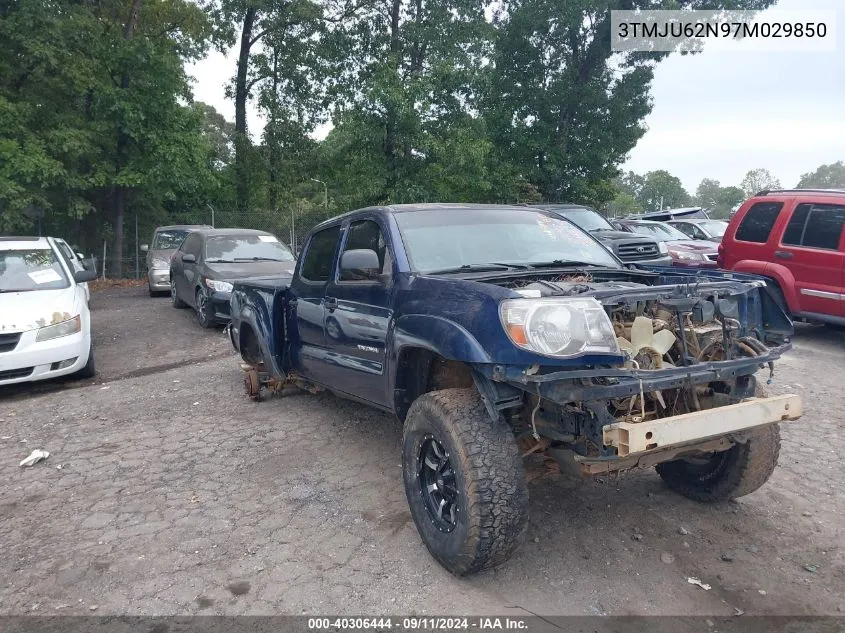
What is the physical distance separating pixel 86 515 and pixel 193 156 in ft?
54.6

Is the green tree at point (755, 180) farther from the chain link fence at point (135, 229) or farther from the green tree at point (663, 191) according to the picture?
the chain link fence at point (135, 229)

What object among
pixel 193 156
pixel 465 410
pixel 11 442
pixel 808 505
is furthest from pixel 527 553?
pixel 193 156

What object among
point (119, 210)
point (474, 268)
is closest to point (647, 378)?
point (474, 268)

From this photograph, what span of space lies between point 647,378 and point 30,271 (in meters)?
7.43

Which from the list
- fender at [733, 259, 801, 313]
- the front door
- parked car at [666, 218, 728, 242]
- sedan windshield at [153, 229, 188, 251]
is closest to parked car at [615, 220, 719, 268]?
parked car at [666, 218, 728, 242]

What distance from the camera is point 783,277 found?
330 inches

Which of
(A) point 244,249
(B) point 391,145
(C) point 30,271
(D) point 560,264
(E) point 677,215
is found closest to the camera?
(D) point 560,264

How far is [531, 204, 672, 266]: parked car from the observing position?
10.1 meters

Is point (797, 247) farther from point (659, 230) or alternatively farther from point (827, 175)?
point (827, 175)

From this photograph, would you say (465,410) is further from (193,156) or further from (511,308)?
(193,156)

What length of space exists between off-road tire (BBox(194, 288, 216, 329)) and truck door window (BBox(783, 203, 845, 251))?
852 cm

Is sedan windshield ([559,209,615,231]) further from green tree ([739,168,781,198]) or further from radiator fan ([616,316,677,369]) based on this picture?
green tree ([739,168,781,198])

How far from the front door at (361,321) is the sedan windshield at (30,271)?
15.1ft

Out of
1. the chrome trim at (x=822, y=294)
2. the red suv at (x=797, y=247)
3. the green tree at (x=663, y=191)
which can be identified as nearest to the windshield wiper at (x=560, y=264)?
the red suv at (x=797, y=247)
